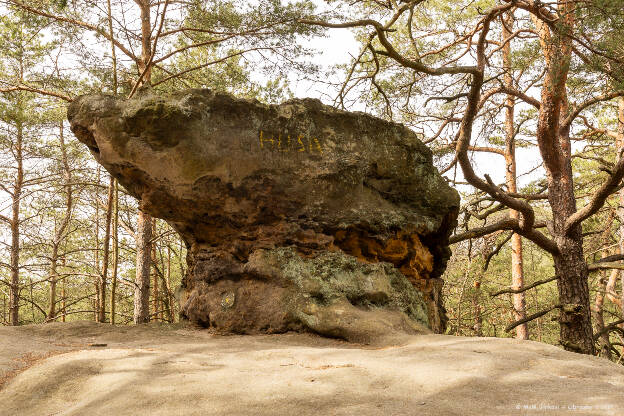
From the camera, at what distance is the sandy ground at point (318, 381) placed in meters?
2.06

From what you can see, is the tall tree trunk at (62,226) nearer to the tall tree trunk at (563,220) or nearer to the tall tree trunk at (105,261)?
the tall tree trunk at (105,261)

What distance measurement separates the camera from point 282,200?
522 cm

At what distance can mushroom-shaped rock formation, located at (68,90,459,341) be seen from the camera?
15.5ft

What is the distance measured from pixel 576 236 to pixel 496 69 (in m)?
3.25

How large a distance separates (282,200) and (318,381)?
299cm

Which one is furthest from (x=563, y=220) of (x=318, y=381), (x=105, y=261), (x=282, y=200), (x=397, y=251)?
(x=105, y=261)

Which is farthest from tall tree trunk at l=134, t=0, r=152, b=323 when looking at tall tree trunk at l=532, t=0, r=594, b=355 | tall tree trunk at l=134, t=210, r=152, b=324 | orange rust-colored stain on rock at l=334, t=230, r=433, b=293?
tall tree trunk at l=532, t=0, r=594, b=355

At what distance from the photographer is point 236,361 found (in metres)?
3.17

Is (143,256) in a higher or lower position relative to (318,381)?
higher

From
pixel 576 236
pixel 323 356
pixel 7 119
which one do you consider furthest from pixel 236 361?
pixel 7 119

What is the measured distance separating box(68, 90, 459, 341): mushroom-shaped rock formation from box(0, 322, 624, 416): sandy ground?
1295mm

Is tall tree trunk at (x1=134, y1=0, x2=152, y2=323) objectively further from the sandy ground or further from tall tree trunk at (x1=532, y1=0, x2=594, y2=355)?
tall tree trunk at (x1=532, y1=0, x2=594, y2=355)

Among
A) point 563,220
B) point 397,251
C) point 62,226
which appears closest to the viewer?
point 397,251

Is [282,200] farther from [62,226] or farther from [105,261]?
[62,226]
